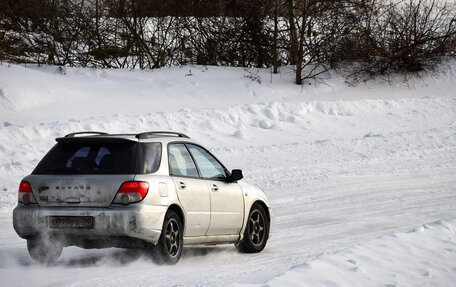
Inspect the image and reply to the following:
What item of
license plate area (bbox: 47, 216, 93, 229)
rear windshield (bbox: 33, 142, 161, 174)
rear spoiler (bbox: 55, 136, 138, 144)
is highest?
rear spoiler (bbox: 55, 136, 138, 144)

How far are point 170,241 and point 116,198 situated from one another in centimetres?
77

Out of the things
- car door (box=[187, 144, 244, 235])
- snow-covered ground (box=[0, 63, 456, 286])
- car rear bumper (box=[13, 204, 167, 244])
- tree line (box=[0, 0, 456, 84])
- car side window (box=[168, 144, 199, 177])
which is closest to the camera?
car rear bumper (box=[13, 204, 167, 244])

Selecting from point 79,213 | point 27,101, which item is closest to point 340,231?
point 79,213

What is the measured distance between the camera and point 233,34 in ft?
104

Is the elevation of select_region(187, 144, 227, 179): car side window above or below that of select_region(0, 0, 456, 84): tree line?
below

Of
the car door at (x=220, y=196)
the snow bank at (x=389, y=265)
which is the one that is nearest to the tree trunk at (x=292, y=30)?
the car door at (x=220, y=196)

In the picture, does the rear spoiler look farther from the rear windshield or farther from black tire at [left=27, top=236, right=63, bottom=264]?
black tire at [left=27, top=236, right=63, bottom=264]

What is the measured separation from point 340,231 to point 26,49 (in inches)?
777

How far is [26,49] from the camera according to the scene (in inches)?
1150

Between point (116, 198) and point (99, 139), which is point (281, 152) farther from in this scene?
point (116, 198)

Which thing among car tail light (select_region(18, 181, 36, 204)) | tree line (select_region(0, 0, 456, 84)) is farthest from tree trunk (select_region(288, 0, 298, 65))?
car tail light (select_region(18, 181, 36, 204))

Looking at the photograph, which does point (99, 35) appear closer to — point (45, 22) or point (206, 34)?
point (45, 22)

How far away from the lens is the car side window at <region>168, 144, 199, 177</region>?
9.12 m

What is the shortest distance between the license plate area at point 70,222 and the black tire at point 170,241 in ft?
2.38
